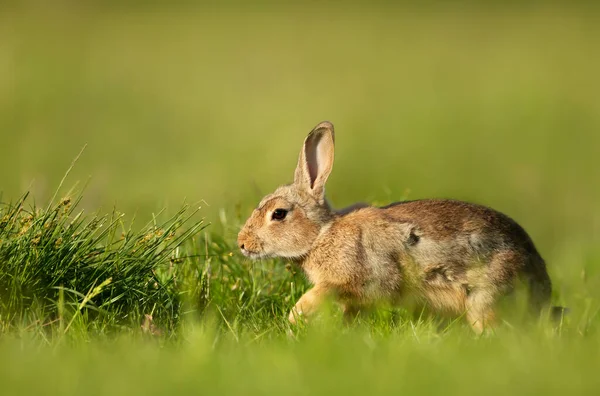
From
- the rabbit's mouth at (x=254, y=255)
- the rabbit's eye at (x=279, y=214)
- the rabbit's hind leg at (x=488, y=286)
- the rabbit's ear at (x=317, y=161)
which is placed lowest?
the rabbit's hind leg at (x=488, y=286)

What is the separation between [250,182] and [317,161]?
2.28m

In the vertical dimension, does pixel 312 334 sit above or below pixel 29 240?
below

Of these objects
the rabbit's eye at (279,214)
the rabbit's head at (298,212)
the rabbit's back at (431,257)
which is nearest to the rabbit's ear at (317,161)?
the rabbit's head at (298,212)

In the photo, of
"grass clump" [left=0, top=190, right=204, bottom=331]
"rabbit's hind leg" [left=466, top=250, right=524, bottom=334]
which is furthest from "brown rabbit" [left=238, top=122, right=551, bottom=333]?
"grass clump" [left=0, top=190, right=204, bottom=331]

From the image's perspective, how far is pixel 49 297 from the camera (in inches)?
217

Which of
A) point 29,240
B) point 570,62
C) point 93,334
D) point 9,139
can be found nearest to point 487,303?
point 93,334

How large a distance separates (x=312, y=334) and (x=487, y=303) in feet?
4.76

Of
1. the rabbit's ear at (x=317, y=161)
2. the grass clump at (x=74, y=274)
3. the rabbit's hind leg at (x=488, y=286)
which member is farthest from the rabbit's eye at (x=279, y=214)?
the rabbit's hind leg at (x=488, y=286)

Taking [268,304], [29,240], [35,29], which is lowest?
[268,304]

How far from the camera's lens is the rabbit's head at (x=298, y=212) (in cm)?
653

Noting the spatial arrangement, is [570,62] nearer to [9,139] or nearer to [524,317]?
[9,139]

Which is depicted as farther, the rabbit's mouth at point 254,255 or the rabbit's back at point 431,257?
the rabbit's mouth at point 254,255

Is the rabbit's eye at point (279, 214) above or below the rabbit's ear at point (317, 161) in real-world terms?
below

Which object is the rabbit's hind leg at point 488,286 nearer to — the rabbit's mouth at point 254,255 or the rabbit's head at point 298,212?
the rabbit's head at point 298,212
